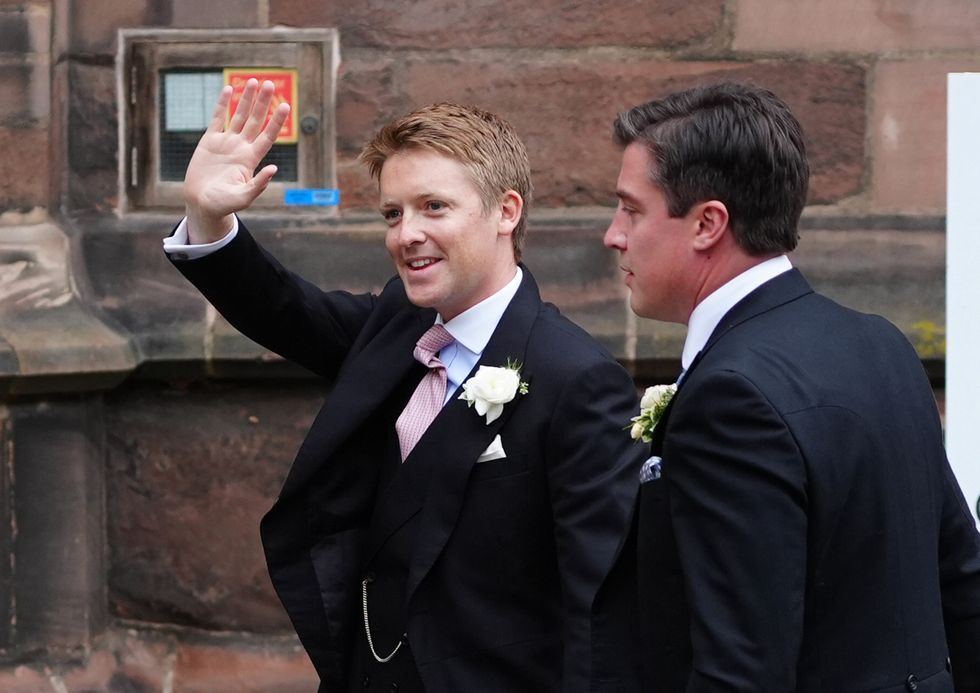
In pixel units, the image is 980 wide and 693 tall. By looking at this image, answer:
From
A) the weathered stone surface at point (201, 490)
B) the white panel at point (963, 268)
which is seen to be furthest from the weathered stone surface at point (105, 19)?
the white panel at point (963, 268)

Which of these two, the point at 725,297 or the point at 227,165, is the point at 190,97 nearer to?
the point at 227,165

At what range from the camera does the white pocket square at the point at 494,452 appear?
2.49 metres

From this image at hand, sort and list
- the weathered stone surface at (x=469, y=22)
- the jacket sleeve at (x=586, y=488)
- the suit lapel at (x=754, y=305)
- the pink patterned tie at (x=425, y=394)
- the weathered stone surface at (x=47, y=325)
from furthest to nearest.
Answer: the weathered stone surface at (x=469, y=22)
the weathered stone surface at (x=47, y=325)
the pink patterned tie at (x=425, y=394)
the jacket sleeve at (x=586, y=488)
the suit lapel at (x=754, y=305)

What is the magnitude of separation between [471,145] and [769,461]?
3.54ft

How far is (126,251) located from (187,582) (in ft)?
3.06

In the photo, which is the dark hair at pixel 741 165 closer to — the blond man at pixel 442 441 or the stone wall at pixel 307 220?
the blond man at pixel 442 441

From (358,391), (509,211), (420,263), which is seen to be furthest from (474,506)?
(509,211)

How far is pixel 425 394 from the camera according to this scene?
8.64ft

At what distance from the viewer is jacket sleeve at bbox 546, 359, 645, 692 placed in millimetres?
2355

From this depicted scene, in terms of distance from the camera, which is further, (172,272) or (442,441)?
(172,272)

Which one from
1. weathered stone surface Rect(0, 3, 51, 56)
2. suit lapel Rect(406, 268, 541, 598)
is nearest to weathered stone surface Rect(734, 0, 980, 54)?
suit lapel Rect(406, 268, 541, 598)

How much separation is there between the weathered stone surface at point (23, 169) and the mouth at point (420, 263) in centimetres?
182

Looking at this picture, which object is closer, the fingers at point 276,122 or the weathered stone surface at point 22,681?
the fingers at point 276,122

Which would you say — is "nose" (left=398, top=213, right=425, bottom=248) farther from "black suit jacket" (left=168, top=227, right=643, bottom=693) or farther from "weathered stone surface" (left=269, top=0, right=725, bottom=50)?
"weathered stone surface" (left=269, top=0, right=725, bottom=50)
